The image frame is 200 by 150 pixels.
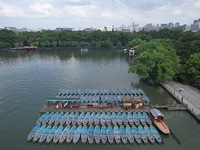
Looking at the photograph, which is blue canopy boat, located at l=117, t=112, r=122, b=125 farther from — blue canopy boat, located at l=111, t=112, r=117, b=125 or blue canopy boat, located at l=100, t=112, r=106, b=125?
blue canopy boat, located at l=100, t=112, r=106, b=125

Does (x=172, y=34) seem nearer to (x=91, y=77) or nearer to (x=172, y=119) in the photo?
(x=91, y=77)

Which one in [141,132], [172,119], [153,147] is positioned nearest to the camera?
[153,147]

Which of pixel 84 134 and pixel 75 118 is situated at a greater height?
pixel 75 118

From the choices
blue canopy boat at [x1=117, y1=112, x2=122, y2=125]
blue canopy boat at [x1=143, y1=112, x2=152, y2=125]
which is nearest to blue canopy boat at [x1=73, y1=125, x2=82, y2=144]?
blue canopy boat at [x1=117, y1=112, x2=122, y2=125]

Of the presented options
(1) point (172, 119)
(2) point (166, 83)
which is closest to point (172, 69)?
(2) point (166, 83)

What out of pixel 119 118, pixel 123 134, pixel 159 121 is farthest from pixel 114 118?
pixel 159 121

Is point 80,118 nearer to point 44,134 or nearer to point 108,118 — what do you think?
point 108,118
